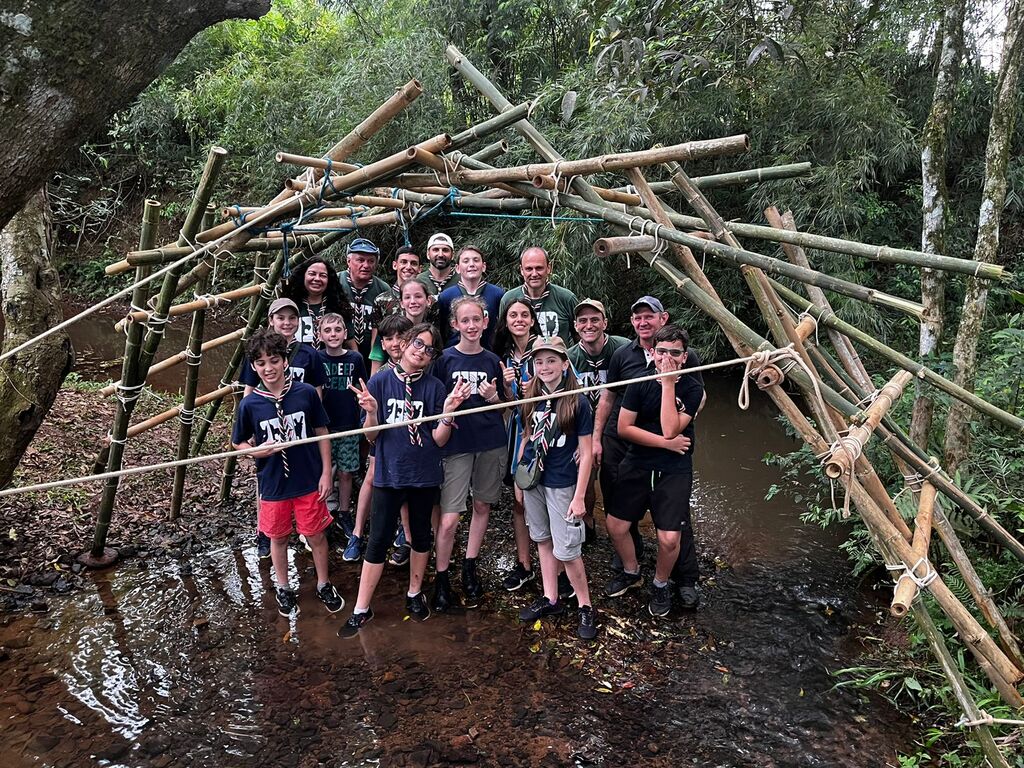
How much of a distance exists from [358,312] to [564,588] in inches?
95.6

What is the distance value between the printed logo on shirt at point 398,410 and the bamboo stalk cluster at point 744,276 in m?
1.14

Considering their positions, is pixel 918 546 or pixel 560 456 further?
pixel 560 456

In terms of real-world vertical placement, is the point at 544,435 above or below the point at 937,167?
below

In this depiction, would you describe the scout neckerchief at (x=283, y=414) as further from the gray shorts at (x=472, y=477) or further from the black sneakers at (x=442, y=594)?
the black sneakers at (x=442, y=594)

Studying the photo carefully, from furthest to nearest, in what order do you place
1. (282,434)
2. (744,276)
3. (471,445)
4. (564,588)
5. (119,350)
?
(119,350) → (564,588) → (471,445) → (282,434) → (744,276)

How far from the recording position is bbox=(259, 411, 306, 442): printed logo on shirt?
375cm

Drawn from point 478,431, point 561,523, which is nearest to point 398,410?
point 478,431

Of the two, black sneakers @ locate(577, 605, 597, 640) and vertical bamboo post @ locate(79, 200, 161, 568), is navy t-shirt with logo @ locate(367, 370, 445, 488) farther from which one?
vertical bamboo post @ locate(79, 200, 161, 568)

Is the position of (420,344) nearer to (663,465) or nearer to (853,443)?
(663,465)

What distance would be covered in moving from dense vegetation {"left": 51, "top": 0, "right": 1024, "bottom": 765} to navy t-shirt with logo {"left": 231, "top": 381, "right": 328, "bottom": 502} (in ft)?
7.85

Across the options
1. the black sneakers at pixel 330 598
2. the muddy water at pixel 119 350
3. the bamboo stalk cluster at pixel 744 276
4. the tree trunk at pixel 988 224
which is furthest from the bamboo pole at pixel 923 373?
the muddy water at pixel 119 350

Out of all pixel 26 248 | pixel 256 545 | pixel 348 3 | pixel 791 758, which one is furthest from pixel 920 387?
pixel 348 3

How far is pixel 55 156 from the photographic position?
1.67 m

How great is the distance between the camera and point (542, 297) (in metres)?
4.41
